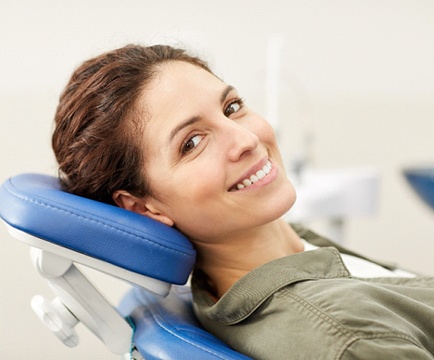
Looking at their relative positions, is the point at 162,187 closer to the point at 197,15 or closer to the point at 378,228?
the point at 197,15

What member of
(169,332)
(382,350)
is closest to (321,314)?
(382,350)

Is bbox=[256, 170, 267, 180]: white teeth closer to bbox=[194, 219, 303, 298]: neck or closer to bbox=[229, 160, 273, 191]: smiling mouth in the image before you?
bbox=[229, 160, 273, 191]: smiling mouth

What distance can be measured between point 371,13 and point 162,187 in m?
2.50

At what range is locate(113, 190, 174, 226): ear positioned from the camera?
1.08 m

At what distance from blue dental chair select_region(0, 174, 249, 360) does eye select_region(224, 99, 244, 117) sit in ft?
0.85

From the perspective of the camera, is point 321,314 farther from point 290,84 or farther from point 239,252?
point 290,84

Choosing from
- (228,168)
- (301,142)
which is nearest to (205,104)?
(228,168)

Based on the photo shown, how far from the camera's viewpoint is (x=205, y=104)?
104 cm

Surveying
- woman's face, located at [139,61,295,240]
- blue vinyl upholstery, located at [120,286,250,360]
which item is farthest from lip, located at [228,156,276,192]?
blue vinyl upholstery, located at [120,286,250,360]

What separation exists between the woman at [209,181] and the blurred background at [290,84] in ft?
3.96

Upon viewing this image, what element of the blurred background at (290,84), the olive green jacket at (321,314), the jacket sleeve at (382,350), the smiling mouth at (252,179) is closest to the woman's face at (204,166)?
the smiling mouth at (252,179)

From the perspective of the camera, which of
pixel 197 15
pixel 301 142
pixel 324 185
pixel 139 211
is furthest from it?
pixel 301 142

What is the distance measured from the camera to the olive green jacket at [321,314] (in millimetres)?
769

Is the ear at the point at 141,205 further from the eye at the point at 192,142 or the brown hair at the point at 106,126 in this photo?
the eye at the point at 192,142
